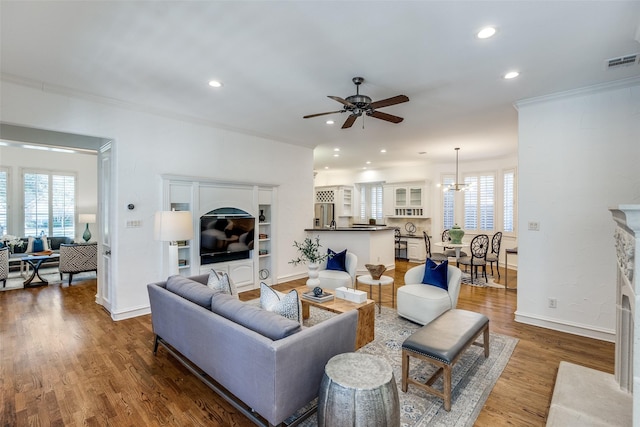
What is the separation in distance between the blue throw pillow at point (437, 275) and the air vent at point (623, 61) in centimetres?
263

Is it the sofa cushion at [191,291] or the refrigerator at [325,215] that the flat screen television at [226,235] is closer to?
the sofa cushion at [191,291]

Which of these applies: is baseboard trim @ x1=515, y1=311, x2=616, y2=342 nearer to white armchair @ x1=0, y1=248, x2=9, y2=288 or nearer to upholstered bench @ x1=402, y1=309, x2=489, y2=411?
upholstered bench @ x1=402, y1=309, x2=489, y2=411

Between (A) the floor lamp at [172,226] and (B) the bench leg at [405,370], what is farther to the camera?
(A) the floor lamp at [172,226]

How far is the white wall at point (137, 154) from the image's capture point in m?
3.46

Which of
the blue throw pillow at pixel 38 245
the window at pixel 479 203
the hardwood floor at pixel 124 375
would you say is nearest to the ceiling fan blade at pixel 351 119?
the hardwood floor at pixel 124 375

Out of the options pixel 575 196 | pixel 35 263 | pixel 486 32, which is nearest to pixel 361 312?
pixel 486 32

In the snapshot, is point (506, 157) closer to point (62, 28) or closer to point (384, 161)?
point (384, 161)

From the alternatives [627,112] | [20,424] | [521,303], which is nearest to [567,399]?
[521,303]

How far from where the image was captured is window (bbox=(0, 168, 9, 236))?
6980 millimetres

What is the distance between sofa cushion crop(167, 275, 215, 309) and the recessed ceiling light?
3096 millimetres

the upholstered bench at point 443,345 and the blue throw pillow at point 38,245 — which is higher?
the blue throw pillow at point 38,245

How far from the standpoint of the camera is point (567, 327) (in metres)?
3.63

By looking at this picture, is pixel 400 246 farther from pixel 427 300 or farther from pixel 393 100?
pixel 393 100

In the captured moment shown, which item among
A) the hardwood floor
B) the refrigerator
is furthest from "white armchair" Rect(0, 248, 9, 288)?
the refrigerator
